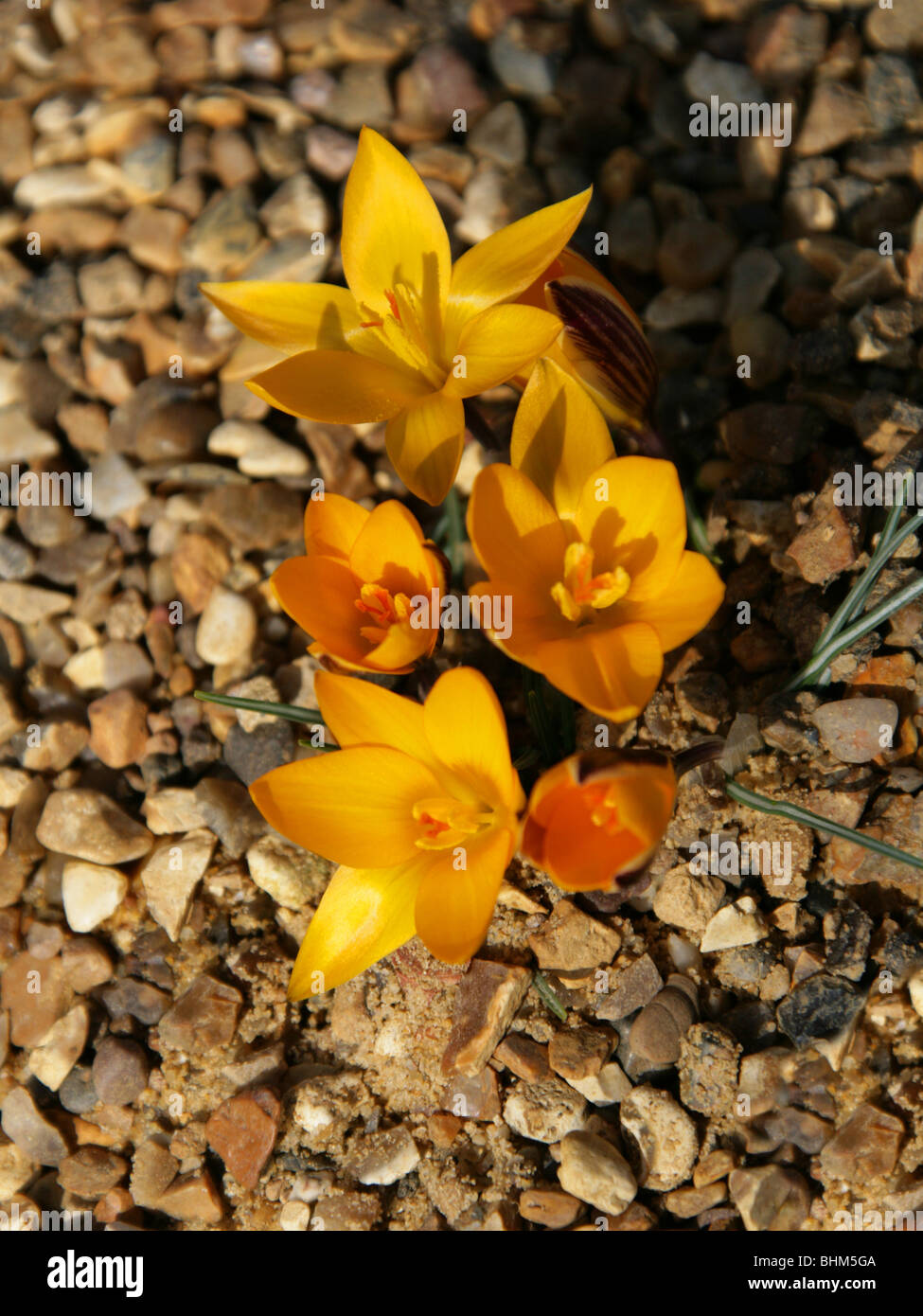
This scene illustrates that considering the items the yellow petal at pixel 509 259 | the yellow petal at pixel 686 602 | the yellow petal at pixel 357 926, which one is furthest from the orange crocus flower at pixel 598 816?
the yellow petal at pixel 509 259

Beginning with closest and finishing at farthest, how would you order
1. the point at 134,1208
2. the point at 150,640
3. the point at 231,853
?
the point at 134,1208
the point at 231,853
the point at 150,640

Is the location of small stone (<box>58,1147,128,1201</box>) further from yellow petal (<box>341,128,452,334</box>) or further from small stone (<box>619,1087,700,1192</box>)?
yellow petal (<box>341,128,452,334</box>)

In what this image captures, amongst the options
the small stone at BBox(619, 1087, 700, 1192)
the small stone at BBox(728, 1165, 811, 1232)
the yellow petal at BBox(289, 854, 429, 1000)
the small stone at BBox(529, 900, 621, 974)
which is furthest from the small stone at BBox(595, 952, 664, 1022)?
the yellow petal at BBox(289, 854, 429, 1000)

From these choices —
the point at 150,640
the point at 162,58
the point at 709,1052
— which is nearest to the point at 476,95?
the point at 162,58

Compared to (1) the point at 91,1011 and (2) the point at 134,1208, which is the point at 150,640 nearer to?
(1) the point at 91,1011

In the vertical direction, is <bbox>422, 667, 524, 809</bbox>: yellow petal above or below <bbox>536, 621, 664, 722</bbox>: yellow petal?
below

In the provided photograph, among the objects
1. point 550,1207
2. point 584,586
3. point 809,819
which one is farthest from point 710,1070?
point 584,586
